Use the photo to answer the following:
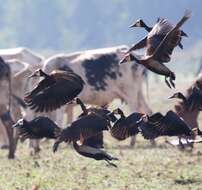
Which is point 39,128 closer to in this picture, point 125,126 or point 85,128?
point 85,128

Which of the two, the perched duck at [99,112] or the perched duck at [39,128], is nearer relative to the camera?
the perched duck at [99,112]

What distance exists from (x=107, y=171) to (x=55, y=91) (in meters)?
3.38

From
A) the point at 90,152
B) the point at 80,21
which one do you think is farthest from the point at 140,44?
the point at 80,21

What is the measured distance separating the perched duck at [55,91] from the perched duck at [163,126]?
2.42 feet

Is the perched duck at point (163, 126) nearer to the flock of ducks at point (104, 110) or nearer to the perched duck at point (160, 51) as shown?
the flock of ducks at point (104, 110)

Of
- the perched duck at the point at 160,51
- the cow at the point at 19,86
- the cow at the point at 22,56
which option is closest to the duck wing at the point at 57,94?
the perched duck at the point at 160,51

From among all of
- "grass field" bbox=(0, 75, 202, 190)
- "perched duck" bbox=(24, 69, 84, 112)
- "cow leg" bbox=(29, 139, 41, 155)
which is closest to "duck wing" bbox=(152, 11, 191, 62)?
"perched duck" bbox=(24, 69, 84, 112)

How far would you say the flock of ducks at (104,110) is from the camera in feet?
23.5

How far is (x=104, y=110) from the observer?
7887 mm

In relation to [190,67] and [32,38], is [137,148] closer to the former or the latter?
[190,67]

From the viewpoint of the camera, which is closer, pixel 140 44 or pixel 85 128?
pixel 140 44

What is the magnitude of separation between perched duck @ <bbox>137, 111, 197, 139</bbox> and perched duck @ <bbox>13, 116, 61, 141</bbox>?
89 cm

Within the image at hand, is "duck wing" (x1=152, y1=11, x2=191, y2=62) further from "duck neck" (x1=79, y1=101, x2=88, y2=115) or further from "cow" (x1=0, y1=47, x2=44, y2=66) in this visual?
"cow" (x1=0, y1=47, x2=44, y2=66)

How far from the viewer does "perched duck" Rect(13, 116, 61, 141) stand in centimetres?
793
